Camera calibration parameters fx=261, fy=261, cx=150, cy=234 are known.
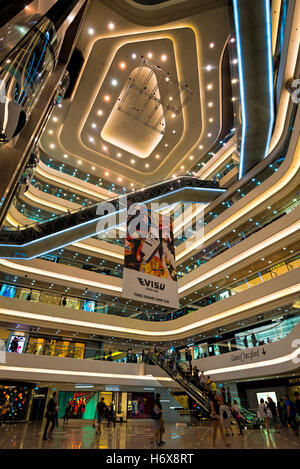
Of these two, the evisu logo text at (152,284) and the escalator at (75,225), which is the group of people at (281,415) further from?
the escalator at (75,225)

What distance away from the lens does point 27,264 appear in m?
16.3

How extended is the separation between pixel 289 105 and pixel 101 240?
602 inches

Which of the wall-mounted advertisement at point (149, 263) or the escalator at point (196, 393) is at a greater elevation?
the wall-mounted advertisement at point (149, 263)

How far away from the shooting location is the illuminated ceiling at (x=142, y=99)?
13.7 meters

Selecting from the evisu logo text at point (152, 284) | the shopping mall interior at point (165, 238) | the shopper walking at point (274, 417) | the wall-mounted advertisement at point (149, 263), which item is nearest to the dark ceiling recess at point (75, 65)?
the shopping mall interior at point (165, 238)

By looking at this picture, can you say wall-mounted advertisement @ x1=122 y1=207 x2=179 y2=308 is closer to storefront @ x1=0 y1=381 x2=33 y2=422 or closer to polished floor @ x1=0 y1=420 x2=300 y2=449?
polished floor @ x1=0 y1=420 x2=300 y2=449

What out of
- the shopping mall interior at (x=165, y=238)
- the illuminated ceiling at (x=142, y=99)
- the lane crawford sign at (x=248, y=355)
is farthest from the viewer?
the illuminated ceiling at (x=142, y=99)

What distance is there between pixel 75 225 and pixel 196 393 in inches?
363

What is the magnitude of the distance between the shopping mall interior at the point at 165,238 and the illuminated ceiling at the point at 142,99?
0.09m

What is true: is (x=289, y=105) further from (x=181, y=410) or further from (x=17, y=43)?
(x=181, y=410)

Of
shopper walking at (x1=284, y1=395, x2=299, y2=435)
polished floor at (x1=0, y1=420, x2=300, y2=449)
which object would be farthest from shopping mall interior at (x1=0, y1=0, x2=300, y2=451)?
polished floor at (x1=0, y1=420, x2=300, y2=449)

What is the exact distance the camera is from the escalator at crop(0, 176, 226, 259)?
1122 cm

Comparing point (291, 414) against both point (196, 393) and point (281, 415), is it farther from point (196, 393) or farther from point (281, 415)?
point (196, 393)

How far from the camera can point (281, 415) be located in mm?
8750
